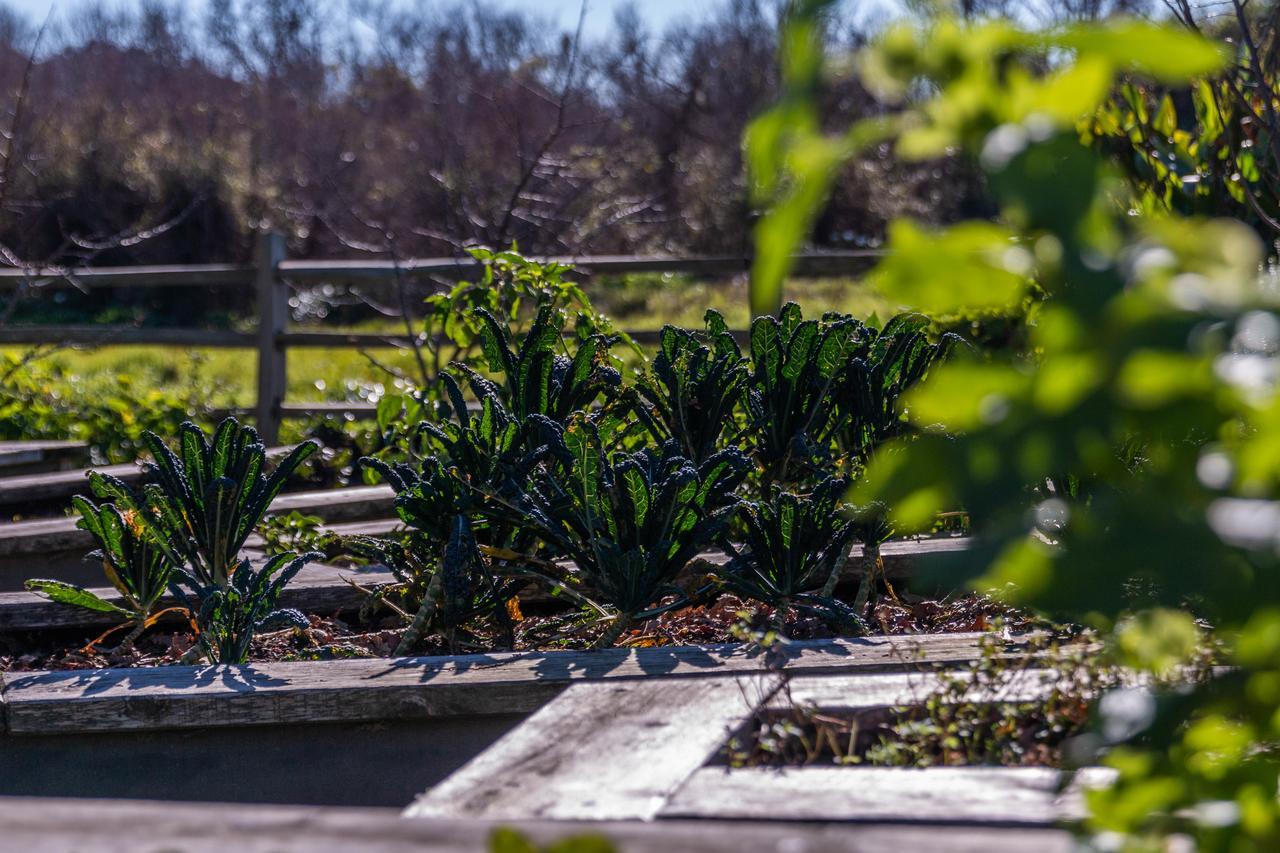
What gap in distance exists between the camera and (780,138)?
30.9 inches

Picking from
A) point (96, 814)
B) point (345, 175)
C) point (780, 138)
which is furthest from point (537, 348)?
point (345, 175)

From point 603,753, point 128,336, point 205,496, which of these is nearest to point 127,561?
point 205,496

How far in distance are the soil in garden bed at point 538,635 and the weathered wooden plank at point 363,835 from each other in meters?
1.49

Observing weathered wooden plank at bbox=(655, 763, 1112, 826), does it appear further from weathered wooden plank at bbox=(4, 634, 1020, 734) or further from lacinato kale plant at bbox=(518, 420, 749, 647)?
lacinato kale plant at bbox=(518, 420, 749, 647)

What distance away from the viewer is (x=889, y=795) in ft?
4.68

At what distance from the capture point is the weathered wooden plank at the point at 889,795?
53.2 inches

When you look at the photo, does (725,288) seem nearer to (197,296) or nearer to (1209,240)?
(197,296)

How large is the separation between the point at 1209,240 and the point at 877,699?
1160mm

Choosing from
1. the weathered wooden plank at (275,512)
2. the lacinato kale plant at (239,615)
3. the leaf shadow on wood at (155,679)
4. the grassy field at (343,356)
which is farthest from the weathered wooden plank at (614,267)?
the leaf shadow on wood at (155,679)

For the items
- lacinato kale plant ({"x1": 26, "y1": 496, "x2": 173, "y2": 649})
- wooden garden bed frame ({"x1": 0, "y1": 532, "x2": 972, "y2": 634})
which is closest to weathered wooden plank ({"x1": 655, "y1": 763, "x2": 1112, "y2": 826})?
wooden garden bed frame ({"x1": 0, "y1": 532, "x2": 972, "y2": 634})

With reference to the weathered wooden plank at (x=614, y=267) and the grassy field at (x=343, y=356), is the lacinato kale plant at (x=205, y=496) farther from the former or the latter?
the grassy field at (x=343, y=356)

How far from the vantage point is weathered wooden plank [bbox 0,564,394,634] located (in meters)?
3.05

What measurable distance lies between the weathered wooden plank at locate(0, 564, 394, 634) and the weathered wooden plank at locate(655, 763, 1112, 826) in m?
1.82

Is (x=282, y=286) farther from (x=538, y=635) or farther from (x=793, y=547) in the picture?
(x=793, y=547)
